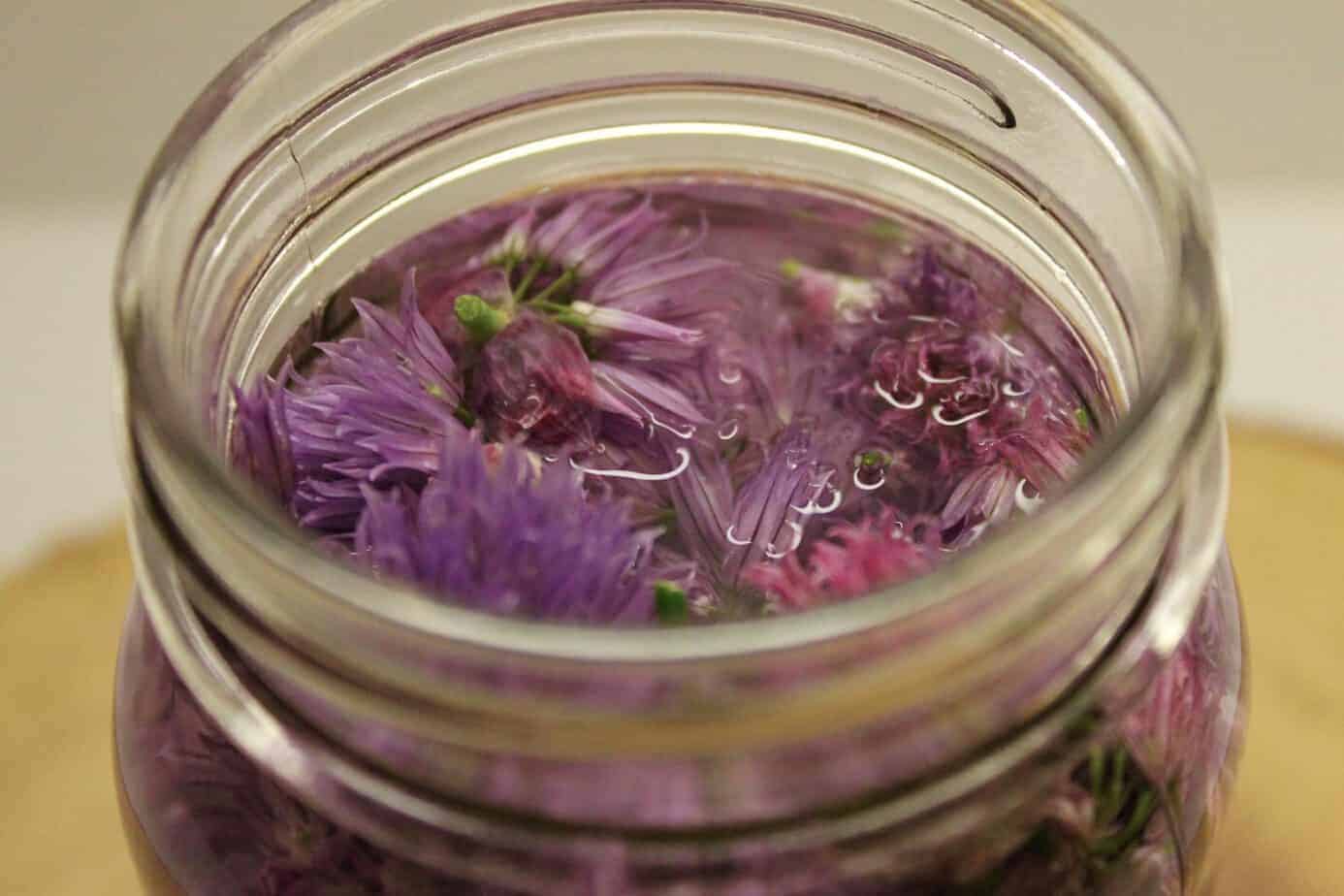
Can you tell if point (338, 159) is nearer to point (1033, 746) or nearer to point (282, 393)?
point (282, 393)

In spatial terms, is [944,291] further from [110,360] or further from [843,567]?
[110,360]

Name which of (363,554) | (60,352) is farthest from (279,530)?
(60,352)

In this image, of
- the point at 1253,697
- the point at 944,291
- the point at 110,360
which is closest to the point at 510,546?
the point at 944,291

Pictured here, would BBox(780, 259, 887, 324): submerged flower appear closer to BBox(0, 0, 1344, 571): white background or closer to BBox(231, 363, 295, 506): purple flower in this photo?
BBox(231, 363, 295, 506): purple flower

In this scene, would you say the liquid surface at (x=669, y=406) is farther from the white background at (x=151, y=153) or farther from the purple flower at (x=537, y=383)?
the white background at (x=151, y=153)

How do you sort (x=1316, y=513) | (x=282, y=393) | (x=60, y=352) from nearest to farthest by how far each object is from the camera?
1. (x=282, y=393)
2. (x=1316, y=513)
3. (x=60, y=352)

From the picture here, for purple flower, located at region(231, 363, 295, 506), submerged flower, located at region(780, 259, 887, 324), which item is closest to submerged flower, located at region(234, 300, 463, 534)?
purple flower, located at region(231, 363, 295, 506)
